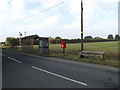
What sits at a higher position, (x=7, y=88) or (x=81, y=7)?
(x=81, y=7)

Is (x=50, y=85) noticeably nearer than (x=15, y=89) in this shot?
No

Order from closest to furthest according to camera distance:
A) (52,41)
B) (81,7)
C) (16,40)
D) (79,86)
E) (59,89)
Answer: (59,89) → (79,86) → (81,7) → (16,40) → (52,41)

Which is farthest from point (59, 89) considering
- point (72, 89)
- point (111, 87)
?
point (111, 87)

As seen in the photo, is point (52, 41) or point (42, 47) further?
point (52, 41)

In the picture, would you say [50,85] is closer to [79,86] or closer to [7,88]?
[79,86]

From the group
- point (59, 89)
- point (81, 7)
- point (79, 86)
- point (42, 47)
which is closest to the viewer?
point (59, 89)

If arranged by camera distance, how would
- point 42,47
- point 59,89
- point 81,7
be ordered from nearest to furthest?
point 59,89
point 81,7
point 42,47

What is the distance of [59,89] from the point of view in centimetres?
597

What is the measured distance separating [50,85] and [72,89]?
102 cm

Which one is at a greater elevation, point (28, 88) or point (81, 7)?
point (81, 7)

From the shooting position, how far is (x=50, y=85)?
6.53m

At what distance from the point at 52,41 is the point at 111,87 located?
78.2 m

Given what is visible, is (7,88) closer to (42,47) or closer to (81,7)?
(81,7)

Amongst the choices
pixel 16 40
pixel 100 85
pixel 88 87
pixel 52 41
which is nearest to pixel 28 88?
pixel 88 87
